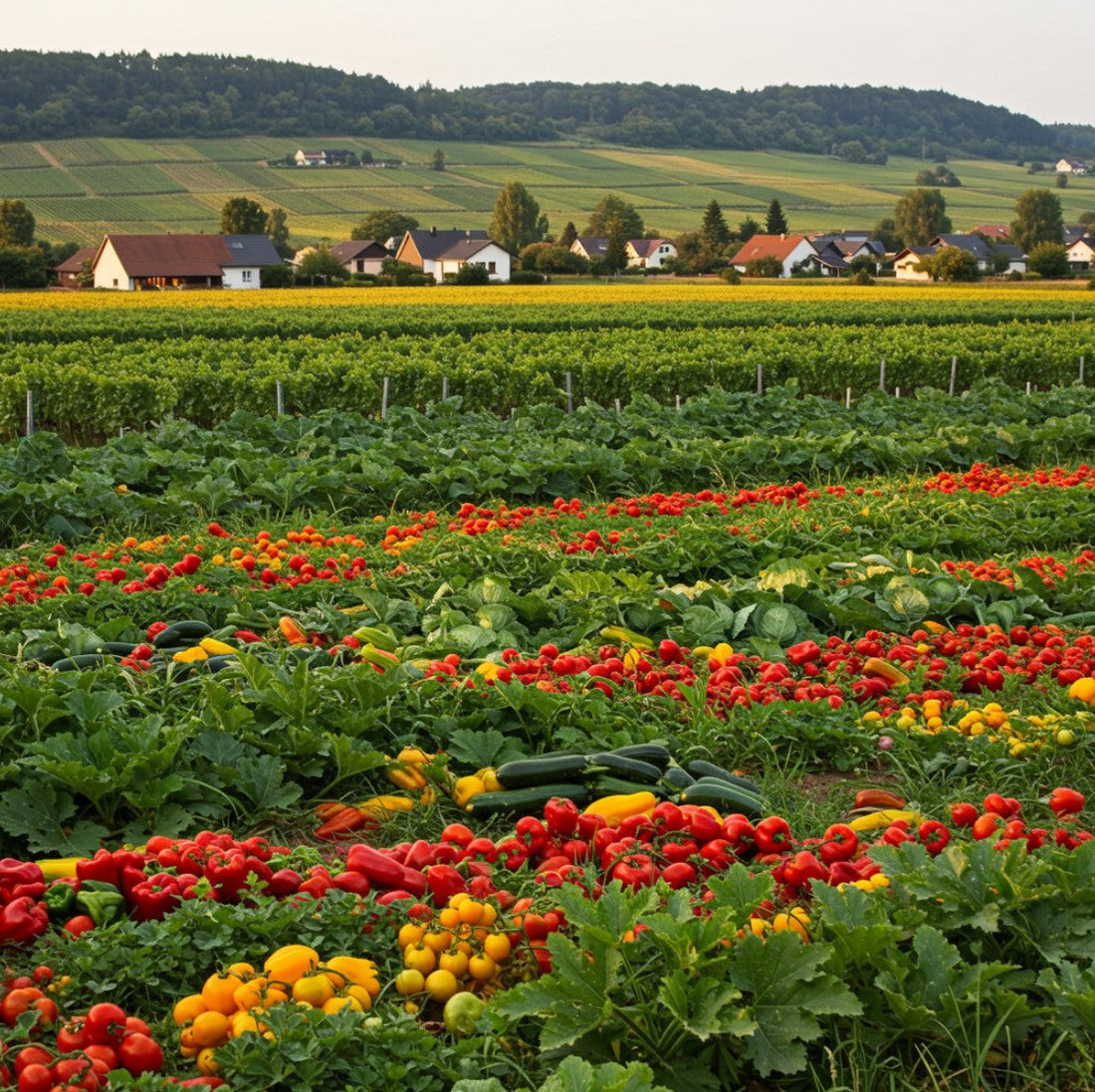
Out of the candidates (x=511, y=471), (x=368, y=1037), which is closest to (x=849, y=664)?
(x=368, y=1037)

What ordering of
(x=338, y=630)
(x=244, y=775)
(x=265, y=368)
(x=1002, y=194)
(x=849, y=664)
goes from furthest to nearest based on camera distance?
(x=1002, y=194)
(x=265, y=368)
(x=338, y=630)
(x=849, y=664)
(x=244, y=775)

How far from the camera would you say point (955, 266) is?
77812 millimetres

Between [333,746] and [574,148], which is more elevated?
[574,148]

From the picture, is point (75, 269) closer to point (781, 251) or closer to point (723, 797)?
point (781, 251)

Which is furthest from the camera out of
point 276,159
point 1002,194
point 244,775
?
point 1002,194

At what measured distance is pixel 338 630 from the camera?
7125mm

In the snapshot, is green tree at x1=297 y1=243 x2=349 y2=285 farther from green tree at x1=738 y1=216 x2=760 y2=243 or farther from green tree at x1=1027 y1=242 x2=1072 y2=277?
green tree at x1=738 y1=216 x2=760 y2=243

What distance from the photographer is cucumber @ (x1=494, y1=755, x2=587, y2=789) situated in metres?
5.10

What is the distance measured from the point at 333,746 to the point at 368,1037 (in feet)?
6.01

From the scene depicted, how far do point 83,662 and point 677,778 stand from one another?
2.99 metres

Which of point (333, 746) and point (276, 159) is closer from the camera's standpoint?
point (333, 746)

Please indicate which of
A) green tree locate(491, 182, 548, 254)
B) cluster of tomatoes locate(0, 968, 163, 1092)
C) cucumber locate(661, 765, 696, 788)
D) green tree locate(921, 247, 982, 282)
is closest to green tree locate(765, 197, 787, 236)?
green tree locate(491, 182, 548, 254)

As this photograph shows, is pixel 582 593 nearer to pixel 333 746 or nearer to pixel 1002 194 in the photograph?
pixel 333 746

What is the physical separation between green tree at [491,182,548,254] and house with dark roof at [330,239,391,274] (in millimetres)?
13243
